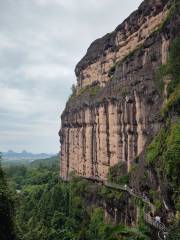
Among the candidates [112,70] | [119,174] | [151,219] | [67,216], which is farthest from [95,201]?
[151,219]

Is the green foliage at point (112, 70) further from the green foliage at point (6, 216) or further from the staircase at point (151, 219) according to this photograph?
the green foliage at point (6, 216)

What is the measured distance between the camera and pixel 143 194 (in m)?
33.6

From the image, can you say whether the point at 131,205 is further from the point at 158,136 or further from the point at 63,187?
the point at 63,187

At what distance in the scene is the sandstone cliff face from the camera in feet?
137

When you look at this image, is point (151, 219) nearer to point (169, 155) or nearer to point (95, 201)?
point (169, 155)

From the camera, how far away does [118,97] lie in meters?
50.7

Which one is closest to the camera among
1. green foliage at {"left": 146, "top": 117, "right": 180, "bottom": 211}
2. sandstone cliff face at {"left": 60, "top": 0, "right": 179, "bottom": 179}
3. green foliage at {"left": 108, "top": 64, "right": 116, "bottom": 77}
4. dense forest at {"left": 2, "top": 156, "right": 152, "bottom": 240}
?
green foliage at {"left": 146, "top": 117, "right": 180, "bottom": 211}

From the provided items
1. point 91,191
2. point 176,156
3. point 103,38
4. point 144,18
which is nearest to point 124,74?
point 144,18

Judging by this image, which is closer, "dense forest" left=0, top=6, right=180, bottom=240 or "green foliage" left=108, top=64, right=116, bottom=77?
"dense forest" left=0, top=6, right=180, bottom=240

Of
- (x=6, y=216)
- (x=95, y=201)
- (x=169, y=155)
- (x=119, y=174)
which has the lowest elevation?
(x=95, y=201)

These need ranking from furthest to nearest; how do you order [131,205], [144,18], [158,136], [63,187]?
[63,187] < [144,18] < [131,205] < [158,136]

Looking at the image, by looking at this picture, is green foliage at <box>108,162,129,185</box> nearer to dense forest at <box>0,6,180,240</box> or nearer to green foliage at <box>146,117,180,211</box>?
dense forest at <box>0,6,180,240</box>

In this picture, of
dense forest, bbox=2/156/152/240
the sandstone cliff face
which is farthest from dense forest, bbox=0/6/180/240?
the sandstone cliff face

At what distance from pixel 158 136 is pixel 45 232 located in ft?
77.9
